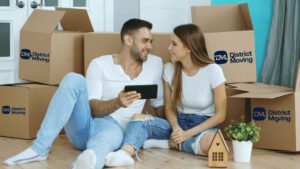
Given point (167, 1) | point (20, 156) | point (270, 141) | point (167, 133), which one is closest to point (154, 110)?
point (167, 133)

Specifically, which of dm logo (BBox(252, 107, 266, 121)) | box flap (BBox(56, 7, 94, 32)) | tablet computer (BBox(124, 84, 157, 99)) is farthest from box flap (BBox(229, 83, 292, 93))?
box flap (BBox(56, 7, 94, 32))

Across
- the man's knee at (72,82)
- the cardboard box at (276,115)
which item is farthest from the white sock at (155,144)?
the man's knee at (72,82)

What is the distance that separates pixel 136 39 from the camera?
3432mm

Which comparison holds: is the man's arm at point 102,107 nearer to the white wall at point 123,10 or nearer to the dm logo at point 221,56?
the dm logo at point 221,56

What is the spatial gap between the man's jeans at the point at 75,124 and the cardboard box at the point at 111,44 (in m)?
0.70

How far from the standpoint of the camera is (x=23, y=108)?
12.2 feet

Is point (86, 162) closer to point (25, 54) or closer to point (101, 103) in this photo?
point (101, 103)

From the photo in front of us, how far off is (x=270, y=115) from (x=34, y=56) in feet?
5.11

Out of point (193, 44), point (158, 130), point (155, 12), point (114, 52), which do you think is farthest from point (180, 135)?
point (155, 12)

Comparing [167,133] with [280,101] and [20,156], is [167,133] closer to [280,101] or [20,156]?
[280,101]

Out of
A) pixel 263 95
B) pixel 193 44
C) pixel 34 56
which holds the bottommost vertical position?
pixel 263 95

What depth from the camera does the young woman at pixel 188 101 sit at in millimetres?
3320

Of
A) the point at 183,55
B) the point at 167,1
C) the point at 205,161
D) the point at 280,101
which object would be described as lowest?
the point at 205,161

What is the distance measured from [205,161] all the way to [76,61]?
1208 mm
